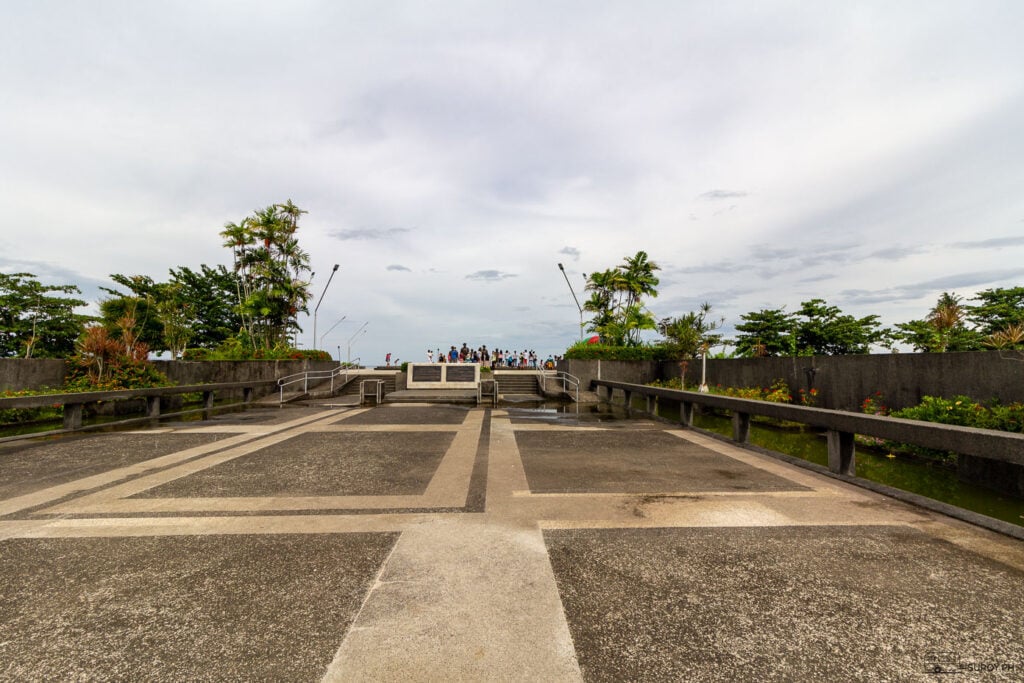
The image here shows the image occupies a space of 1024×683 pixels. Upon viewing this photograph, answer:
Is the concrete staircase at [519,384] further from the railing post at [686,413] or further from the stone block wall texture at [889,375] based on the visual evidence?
the railing post at [686,413]

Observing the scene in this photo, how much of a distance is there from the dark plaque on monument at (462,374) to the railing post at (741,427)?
651 inches

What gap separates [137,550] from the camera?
11.5 feet

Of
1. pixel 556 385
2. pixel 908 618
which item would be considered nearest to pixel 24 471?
pixel 908 618

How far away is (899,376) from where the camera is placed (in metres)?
11.6

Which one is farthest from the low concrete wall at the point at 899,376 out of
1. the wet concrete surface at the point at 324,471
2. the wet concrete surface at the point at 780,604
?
the wet concrete surface at the point at 324,471

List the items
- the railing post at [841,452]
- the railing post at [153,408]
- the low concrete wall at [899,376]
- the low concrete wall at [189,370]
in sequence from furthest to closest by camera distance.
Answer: the low concrete wall at [189,370]
the railing post at [153,408]
the low concrete wall at [899,376]
the railing post at [841,452]

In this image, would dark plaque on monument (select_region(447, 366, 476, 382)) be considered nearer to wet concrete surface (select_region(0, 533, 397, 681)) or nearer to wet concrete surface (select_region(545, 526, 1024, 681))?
wet concrete surface (select_region(0, 533, 397, 681))

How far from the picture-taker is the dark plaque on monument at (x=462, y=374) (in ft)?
78.1

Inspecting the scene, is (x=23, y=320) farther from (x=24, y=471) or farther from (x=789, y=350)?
(x=789, y=350)

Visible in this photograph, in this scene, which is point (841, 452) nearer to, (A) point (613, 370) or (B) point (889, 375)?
(B) point (889, 375)

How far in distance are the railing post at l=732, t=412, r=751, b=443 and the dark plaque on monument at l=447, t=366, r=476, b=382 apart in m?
16.5

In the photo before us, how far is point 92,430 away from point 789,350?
38349 mm

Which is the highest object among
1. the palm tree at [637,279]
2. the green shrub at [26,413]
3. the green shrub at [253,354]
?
the palm tree at [637,279]

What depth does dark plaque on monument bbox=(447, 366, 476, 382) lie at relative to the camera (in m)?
23.8
